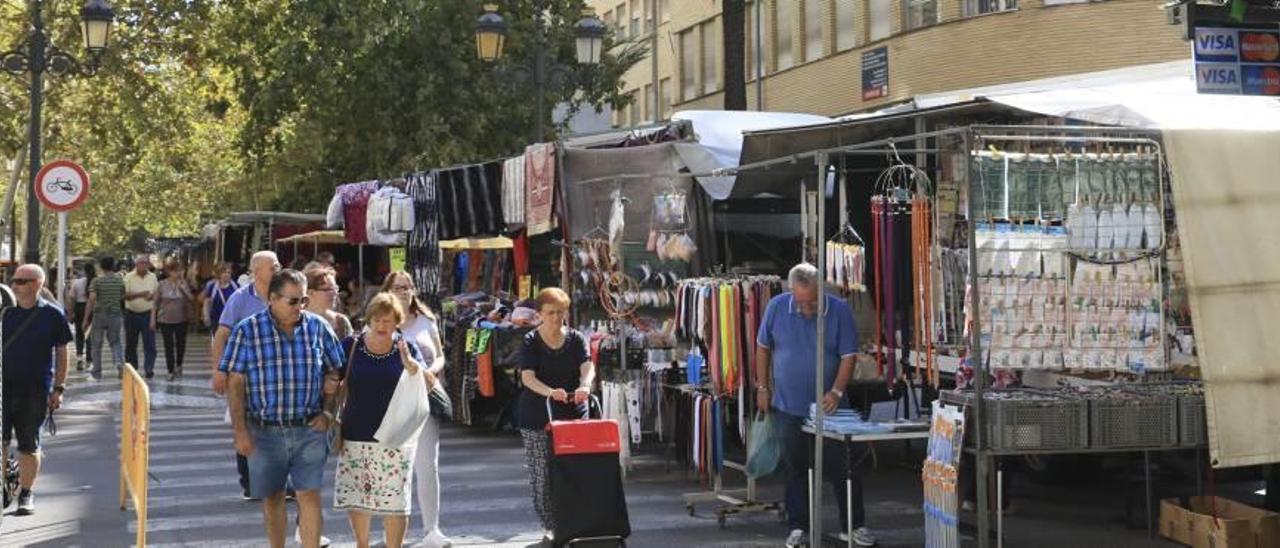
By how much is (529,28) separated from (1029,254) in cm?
2431

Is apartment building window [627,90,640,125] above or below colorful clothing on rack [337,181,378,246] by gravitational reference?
above

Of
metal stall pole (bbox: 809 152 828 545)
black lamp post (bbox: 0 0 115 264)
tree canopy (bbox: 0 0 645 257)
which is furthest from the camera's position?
tree canopy (bbox: 0 0 645 257)

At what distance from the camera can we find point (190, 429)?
18.0 m

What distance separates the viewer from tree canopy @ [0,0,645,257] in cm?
2991

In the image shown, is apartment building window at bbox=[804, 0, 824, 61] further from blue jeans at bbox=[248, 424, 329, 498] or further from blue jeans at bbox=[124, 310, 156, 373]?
blue jeans at bbox=[248, 424, 329, 498]

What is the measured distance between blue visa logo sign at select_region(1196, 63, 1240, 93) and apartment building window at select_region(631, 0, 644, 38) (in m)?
40.5

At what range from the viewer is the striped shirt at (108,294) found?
24.0 m

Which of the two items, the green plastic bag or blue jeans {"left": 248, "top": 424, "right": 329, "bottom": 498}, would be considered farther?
the green plastic bag

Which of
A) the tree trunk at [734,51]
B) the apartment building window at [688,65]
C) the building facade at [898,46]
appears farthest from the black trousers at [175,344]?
the apartment building window at [688,65]

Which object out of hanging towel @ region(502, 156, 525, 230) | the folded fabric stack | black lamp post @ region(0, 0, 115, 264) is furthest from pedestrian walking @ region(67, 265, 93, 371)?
the folded fabric stack

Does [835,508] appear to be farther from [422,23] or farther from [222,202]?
[222,202]

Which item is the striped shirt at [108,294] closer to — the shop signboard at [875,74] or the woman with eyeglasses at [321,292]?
the woman with eyeglasses at [321,292]

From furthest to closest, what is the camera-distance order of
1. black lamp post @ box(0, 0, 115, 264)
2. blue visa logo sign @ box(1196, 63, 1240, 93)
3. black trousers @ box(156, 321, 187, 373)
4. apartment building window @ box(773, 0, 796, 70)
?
apartment building window @ box(773, 0, 796, 70) → black trousers @ box(156, 321, 187, 373) → black lamp post @ box(0, 0, 115, 264) → blue visa logo sign @ box(1196, 63, 1240, 93)

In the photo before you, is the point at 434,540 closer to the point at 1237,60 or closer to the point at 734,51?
the point at 1237,60
